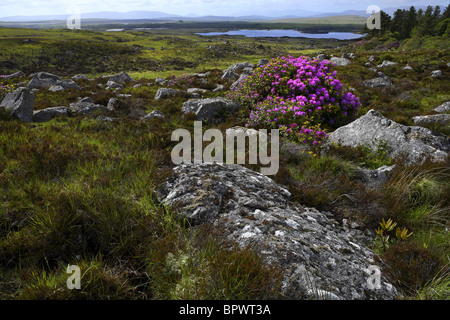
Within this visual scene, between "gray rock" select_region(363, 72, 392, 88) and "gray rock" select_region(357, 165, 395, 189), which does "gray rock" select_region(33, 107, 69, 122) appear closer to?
"gray rock" select_region(357, 165, 395, 189)

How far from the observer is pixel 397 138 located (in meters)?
6.82

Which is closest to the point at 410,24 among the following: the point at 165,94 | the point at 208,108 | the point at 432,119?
the point at 432,119

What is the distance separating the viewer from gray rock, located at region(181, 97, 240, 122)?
416 inches

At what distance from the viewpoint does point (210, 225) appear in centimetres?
297

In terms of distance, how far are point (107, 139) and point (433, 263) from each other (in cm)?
655

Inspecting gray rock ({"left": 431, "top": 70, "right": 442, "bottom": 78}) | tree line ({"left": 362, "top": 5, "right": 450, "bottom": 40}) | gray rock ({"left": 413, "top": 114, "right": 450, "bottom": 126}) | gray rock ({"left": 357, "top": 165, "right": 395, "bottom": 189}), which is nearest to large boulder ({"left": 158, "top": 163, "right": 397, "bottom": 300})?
gray rock ({"left": 357, "top": 165, "right": 395, "bottom": 189})

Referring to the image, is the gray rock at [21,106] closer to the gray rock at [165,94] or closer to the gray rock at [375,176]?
the gray rock at [165,94]

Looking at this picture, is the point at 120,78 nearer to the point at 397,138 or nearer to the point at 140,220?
the point at 397,138

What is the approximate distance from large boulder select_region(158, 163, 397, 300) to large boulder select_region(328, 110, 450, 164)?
411 centimetres

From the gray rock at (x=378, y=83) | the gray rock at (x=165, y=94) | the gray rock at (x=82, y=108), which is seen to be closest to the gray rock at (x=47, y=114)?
the gray rock at (x=82, y=108)

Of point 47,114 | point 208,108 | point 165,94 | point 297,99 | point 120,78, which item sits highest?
point 120,78

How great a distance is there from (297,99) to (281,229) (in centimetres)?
746

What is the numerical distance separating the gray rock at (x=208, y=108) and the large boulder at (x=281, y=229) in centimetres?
650

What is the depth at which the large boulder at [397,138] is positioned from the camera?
20.6ft
